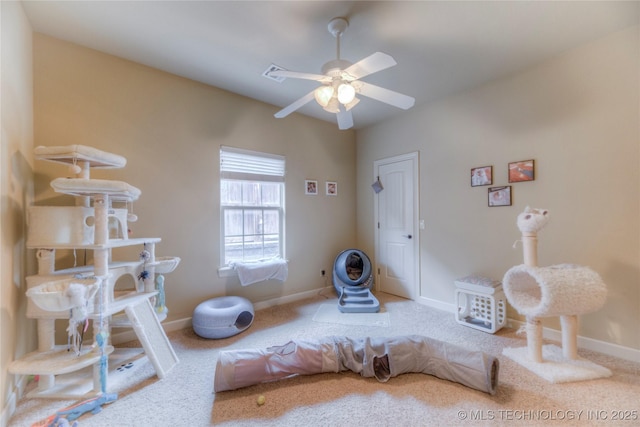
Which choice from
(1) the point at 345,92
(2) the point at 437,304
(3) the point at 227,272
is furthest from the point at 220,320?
(2) the point at 437,304

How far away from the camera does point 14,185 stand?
1721 millimetres

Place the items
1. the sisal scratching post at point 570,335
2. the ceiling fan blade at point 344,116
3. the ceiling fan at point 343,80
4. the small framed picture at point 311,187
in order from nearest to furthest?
the ceiling fan at point 343,80 < the sisal scratching post at point 570,335 < the ceiling fan blade at point 344,116 < the small framed picture at point 311,187

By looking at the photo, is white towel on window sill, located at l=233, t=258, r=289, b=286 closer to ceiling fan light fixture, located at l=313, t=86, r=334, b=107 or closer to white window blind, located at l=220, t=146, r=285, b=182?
white window blind, located at l=220, t=146, r=285, b=182

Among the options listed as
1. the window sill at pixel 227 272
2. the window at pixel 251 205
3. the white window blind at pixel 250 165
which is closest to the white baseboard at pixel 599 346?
the window at pixel 251 205

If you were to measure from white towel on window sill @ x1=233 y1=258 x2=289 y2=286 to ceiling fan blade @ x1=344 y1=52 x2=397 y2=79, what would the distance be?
7.40 ft

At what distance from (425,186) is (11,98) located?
12.4ft

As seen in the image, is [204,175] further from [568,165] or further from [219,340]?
[568,165]

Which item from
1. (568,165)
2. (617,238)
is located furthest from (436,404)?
(568,165)

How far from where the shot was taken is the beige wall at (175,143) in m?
2.19

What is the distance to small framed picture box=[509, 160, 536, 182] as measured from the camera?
8.40ft

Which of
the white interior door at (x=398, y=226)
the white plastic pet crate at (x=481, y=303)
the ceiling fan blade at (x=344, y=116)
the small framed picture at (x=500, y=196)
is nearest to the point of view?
the ceiling fan blade at (x=344, y=116)

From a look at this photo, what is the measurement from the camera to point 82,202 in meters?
2.15

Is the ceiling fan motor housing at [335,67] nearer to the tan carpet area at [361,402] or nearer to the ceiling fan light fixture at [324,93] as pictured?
the ceiling fan light fixture at [324,93]

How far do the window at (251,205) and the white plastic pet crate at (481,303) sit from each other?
2215 mm
